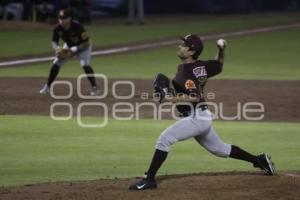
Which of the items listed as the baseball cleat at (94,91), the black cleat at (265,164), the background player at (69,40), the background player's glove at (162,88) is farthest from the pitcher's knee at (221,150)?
the baseball cleat at (94,91)

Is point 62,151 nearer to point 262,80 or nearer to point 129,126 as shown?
point 129,126

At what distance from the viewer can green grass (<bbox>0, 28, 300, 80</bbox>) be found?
23.4 m

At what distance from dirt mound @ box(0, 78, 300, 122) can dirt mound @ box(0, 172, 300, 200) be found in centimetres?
649

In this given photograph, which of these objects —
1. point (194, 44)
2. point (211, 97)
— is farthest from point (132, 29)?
point (194, 44)

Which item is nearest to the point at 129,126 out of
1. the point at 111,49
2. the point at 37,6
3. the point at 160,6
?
the point at 111,49

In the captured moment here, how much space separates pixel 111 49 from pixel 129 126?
16.1 metres

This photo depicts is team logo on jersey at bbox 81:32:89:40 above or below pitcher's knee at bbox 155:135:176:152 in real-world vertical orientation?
below

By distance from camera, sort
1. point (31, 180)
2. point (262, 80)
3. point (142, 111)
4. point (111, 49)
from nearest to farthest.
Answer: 1. point (31, 180)
2. point (142, 111)
3. point (262, 80)
4. point (111, 49)

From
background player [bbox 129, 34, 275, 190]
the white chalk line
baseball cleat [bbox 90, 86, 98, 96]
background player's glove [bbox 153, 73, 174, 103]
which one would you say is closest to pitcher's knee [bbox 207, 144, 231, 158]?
background player [bbox 129, 34, 275, 190]

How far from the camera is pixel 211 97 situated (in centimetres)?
1838

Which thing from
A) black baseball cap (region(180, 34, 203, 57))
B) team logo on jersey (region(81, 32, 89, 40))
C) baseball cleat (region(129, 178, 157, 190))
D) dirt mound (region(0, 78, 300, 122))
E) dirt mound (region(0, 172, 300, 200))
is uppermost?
black baseball cap (region(180, 34, 203, 57))

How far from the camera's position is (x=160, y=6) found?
5044 centimetres

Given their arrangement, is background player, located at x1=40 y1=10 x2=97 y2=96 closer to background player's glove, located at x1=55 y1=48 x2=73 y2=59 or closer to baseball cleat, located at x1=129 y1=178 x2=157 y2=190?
background player's glove, located at x1=55 y1=48 x2=73 y2=59

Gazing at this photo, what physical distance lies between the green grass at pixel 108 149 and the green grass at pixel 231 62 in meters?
8.24
